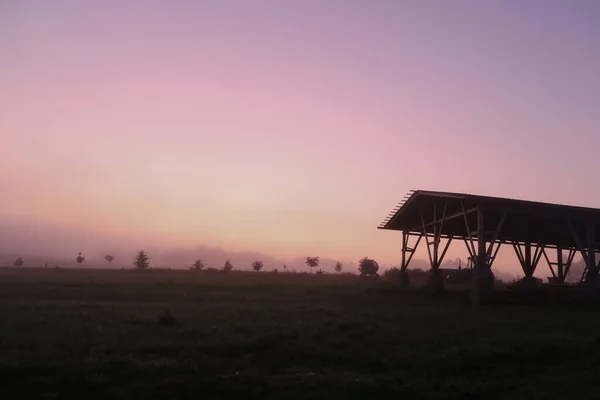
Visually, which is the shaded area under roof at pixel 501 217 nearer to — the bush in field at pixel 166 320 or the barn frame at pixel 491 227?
the barn frame at pixel 491 227

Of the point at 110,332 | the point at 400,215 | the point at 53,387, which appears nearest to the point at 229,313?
the point at 110,332

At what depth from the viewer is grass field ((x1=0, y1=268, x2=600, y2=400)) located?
11.2m

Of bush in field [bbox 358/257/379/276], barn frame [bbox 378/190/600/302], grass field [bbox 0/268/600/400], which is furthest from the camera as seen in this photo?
bush in field [bbox 358/257/379/276]

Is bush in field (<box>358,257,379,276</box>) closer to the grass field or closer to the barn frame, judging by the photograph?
the barn frame

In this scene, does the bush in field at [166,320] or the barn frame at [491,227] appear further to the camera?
the barn frame at [491,227]

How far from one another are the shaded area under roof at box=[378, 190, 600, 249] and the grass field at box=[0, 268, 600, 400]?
6185 millimetres

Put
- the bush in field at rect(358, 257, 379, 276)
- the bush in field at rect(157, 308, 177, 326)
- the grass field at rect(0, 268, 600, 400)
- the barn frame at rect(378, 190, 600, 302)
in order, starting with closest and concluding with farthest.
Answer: the grass field at rect(0, 268, 600, 400) < the bush in field at rect(157, 308, 177, 326) < the barn frame at rect(378, 190, 600, 302) < the bush in field at rect(358, 257, 379, 276)

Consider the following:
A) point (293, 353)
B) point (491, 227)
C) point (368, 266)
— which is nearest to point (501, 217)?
point (491, 227)

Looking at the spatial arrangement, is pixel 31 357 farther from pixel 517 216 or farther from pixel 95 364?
pixel 517 216

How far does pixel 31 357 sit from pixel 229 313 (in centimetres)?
896

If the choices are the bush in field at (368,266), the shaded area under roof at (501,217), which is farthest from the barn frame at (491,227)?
the bush in field at (368,266)

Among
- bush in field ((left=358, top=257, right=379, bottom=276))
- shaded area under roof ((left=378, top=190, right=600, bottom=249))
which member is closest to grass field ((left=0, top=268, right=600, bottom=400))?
shaded area under roof ((left=378, top=190, right=600, bottom=249))

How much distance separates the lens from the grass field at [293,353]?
36.9 feet

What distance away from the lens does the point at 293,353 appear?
14.1m
